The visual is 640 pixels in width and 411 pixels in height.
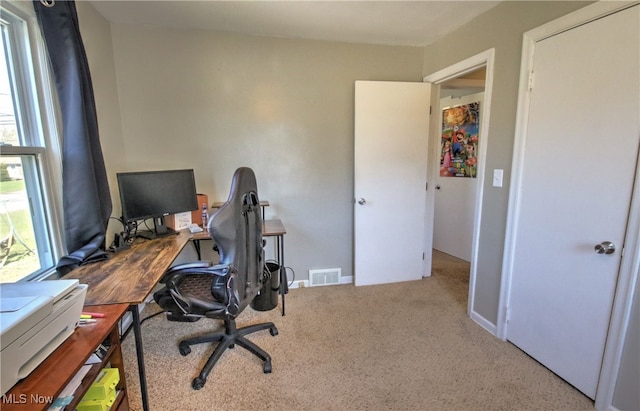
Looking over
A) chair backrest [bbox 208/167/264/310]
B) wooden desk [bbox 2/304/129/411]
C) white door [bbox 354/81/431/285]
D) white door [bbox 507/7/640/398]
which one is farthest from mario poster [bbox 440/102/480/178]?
wooden desk [bbox 2/304/129/411]

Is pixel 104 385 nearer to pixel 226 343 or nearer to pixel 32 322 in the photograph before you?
pixel 32 322

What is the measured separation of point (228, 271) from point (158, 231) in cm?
106

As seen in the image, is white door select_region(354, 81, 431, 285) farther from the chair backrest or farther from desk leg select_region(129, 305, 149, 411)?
desk leg select_region(129, 305, 149, 411)

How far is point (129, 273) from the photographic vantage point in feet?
5.05

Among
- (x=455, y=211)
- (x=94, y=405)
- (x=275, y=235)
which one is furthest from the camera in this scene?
(x=455, y=211)

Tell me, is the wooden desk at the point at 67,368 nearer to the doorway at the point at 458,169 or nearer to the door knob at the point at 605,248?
the door knob at the point at 605,248

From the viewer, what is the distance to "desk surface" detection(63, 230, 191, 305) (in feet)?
4.26

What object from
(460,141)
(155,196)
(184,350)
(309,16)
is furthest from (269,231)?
(460,141)

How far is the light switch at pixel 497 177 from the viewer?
6.72 feet

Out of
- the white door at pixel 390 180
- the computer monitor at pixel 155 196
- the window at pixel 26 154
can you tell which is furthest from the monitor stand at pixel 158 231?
the white door at pixel 390 180

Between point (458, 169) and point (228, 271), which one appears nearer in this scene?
point (228, 271)

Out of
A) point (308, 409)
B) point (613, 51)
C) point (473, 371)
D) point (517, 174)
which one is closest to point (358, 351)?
point (308, 409)

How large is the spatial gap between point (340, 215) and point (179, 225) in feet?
4.95

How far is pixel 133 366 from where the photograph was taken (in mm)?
1850
